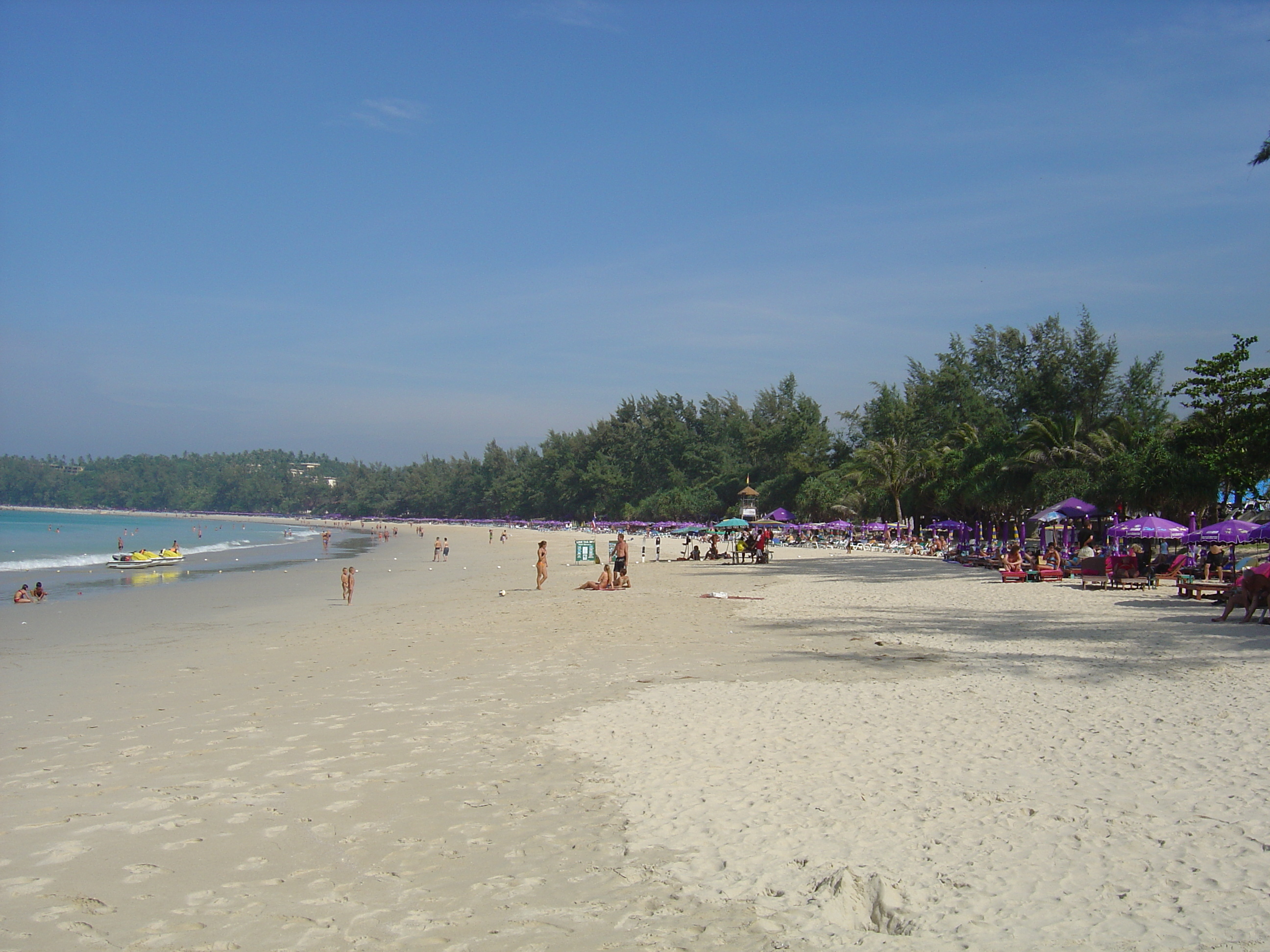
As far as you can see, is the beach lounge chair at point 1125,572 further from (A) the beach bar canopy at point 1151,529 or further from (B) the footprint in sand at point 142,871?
(B) the footprint in sand at point 142,871

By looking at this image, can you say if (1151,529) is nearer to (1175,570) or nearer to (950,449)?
(1175,570)

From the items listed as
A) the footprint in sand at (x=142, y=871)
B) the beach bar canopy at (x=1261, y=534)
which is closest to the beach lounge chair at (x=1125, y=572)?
the beach bar canopy at (x=1261, y=534)

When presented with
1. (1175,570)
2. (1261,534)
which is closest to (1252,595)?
(1175,570)

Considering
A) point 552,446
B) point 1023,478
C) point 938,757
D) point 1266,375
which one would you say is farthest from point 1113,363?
point 552,446

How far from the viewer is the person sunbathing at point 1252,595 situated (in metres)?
12.9

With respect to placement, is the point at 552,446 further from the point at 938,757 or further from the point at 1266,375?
the point at 938,757

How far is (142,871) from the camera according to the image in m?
4.65

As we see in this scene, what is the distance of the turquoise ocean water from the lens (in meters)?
30.7

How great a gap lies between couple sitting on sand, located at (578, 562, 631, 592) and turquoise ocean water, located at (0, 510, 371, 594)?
47.8ft

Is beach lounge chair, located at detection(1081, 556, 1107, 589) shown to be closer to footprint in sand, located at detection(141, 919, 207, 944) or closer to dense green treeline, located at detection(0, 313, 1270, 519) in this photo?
dense green treeline, located at detection(0, 313, 1270, 519)

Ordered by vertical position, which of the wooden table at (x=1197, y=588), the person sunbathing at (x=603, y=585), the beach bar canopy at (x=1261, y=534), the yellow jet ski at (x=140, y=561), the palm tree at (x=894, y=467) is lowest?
the yellow jet ski at (x=140, y=561)

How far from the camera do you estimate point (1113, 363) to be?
4391 cm

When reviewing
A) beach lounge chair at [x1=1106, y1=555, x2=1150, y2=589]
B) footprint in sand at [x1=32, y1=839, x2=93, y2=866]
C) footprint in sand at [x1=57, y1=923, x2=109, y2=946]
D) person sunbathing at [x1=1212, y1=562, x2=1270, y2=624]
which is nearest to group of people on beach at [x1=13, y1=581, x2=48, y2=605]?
footprint in sand at [x1=32, y1=839, x2=93, y2=866]

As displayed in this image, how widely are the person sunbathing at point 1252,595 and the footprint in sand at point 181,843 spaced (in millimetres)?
13880
